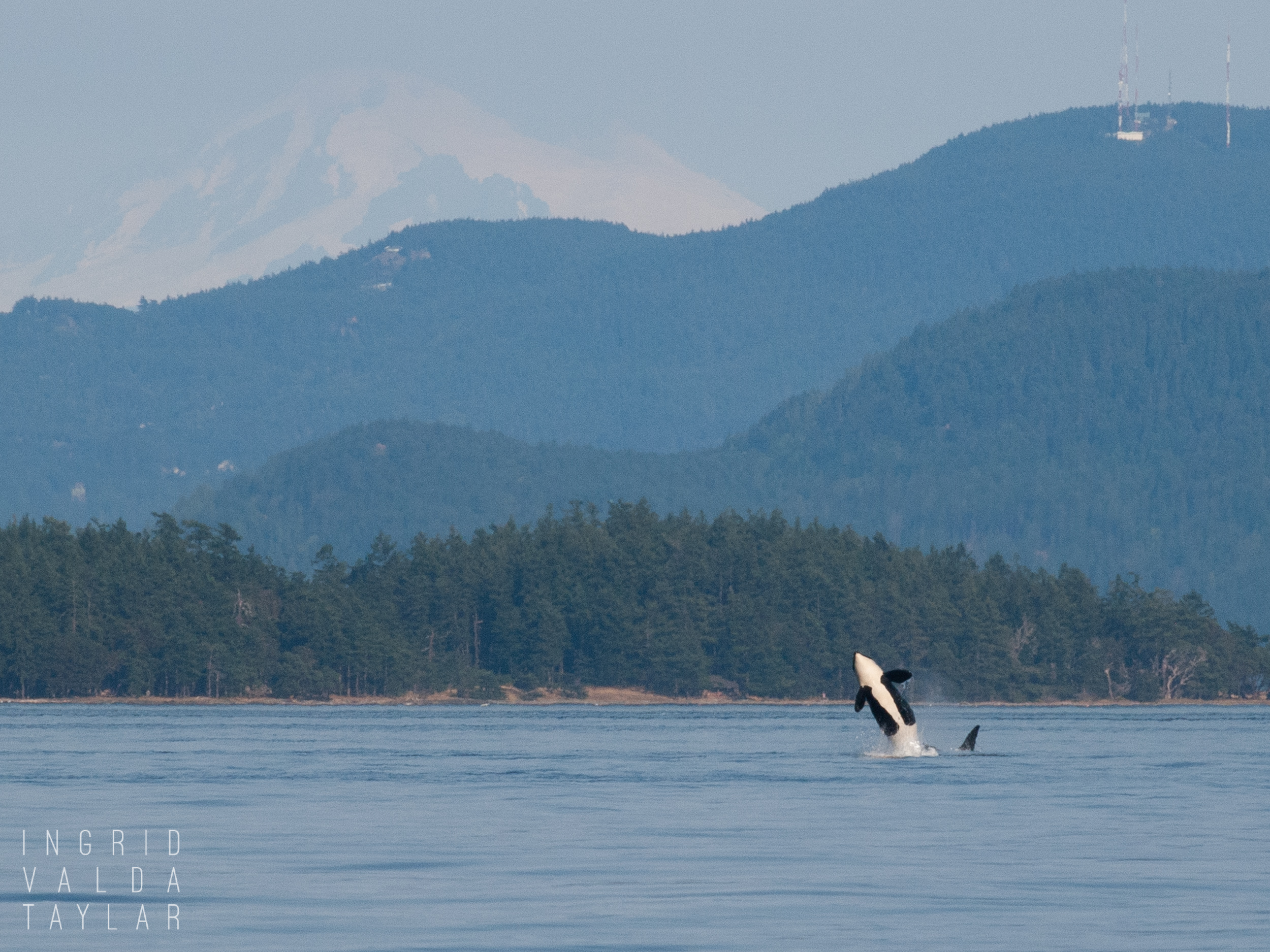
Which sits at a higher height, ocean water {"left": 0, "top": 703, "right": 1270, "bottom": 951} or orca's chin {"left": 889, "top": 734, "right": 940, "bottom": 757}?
orca's chin {"left": 889, "top": 734, "right": 940, "bottom": 757}

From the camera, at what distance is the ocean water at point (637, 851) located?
45866 millimetres

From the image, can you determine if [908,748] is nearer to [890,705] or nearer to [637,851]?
[890,705]

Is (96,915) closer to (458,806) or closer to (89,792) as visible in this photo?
(458,806)

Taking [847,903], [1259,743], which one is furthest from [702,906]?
[1259,743]

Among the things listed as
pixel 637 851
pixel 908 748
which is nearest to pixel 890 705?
pixel 908 748

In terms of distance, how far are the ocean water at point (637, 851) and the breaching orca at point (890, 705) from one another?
6.65ft

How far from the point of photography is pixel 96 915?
47438 millimetres

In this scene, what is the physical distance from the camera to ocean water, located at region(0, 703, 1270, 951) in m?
45.9

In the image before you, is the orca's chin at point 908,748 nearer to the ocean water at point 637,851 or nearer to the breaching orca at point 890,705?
the breaching orca at point 890,705

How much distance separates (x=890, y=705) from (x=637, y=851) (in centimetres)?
4514

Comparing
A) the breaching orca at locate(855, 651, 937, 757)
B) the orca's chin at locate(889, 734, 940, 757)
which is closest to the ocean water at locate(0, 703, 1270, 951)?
the orca's chin at locate(889, 734, 940, 757)

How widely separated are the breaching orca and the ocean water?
2.03m

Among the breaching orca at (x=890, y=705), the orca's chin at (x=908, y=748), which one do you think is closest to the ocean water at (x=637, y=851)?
the orca's chin at (x=908, y=748)

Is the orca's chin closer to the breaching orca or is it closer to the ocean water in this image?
the breaching orca
